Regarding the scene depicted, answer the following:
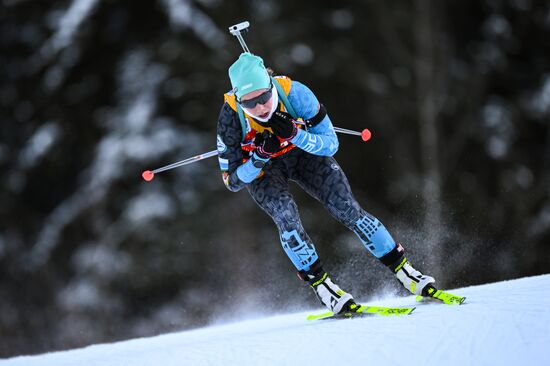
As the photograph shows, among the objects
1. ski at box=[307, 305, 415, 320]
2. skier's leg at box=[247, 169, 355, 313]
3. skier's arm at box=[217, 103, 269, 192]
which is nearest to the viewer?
ski at box=[307, 305, 415, 320]

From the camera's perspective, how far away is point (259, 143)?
3.95m

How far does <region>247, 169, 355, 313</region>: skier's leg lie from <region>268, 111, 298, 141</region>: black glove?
1.30ft

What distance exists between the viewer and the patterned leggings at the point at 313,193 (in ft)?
13.4

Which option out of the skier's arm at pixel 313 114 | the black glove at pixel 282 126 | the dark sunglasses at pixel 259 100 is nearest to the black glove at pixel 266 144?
the black glove at pixel 282 126

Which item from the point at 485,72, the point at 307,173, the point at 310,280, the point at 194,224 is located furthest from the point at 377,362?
the point at 485,72

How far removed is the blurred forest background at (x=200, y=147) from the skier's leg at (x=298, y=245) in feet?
26.2

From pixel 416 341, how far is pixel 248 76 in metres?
1.76

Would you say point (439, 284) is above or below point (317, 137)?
below

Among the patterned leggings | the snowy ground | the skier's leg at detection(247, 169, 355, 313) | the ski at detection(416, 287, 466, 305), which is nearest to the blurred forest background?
the patterned leggings

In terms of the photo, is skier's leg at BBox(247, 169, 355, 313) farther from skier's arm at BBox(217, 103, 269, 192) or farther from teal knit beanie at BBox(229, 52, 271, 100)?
teal knit beanie at BBox(229, 52, 271, 100)

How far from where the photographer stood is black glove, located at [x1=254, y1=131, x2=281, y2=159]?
3871 mm

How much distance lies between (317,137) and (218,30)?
381 inches

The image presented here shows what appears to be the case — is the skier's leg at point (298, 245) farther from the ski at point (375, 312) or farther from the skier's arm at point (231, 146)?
the skier's arm at point (231, 146)

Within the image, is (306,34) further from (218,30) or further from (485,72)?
(485,72)
